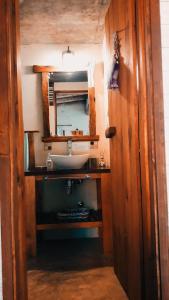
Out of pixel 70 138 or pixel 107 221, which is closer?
pixel 107 221

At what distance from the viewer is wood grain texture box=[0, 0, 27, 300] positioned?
1.26 m

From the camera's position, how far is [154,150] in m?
1.30

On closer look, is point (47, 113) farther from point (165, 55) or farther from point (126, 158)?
point (165, 55)

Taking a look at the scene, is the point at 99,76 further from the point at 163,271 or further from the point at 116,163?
the point at 163,271

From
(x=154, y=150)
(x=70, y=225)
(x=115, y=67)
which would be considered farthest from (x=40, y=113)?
(x=154, y=150)

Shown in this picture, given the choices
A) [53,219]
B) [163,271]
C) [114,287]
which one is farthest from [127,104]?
[53,219]

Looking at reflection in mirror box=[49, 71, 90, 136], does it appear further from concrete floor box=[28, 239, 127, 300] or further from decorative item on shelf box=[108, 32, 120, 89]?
decorative item on shelf box=[108, 32, 120, 89]

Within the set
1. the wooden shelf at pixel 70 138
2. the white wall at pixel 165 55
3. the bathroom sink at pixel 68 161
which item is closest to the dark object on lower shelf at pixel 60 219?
the bathroom sink at pixel 68 161

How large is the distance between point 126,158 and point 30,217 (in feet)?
4.67

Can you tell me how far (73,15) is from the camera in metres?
2.79

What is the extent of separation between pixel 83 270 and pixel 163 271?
4.35ft

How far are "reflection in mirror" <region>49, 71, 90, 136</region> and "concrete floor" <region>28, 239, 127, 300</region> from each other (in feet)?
4.61

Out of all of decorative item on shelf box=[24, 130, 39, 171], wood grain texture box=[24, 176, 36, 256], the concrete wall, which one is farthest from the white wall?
decorative item on shelf box=[24, 130, 39, 171]

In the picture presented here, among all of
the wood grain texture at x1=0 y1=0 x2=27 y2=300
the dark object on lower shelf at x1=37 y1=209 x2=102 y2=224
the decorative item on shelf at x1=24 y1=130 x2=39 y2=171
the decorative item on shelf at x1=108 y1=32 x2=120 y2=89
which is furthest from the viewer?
the decorative item on shelf at x1=24 y1=130 x2=39 y2=171
